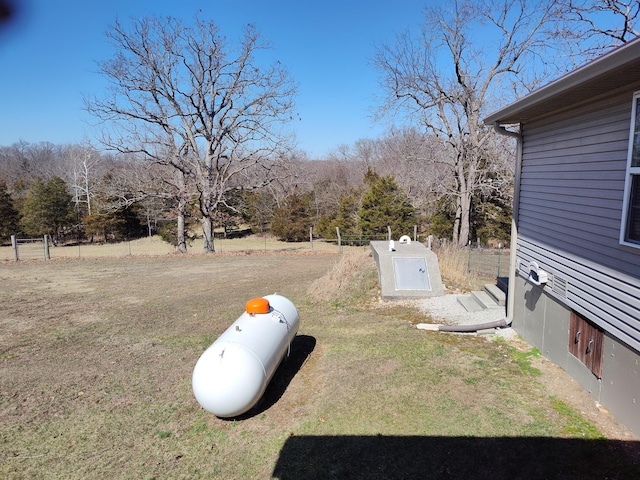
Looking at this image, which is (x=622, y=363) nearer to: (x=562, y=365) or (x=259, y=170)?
(x=562, y=365)

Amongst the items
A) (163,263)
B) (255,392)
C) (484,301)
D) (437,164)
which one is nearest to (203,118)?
(163,263)

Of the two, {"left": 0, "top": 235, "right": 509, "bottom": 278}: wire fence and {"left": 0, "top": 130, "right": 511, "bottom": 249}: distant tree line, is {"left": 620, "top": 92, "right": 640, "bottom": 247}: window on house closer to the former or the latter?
{"left": 0, "top": 235, "right": 509, "bottom": 278}: wire fence

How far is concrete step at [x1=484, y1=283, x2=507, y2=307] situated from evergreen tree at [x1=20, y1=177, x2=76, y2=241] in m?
33.8

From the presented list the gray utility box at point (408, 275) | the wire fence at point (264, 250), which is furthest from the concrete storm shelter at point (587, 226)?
the wire fence at point (264, 250)

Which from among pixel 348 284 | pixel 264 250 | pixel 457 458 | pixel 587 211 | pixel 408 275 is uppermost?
pixel 587 211

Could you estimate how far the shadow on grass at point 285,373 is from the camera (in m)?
5.29

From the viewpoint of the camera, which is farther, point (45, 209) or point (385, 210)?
point (45, 209)

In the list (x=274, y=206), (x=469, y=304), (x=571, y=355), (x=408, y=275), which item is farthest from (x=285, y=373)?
(x=274, y=206)

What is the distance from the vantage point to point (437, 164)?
22.6 metres

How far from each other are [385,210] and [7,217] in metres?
29.5

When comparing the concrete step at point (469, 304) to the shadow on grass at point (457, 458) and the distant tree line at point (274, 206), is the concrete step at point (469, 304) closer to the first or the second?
the shadow on grass at point (457, 458)

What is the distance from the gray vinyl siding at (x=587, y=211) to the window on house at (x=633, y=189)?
113 millimetres

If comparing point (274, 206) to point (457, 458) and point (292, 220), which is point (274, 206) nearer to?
point (292, 220)

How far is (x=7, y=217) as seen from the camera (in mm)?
31547
